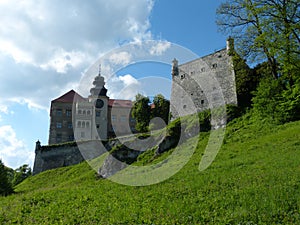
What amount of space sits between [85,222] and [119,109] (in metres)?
58.0

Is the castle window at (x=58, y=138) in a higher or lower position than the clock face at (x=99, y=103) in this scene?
lower

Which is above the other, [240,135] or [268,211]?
[240,135]

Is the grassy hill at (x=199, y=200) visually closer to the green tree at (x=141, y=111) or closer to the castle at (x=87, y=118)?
the green tree at (x=141, y=111)

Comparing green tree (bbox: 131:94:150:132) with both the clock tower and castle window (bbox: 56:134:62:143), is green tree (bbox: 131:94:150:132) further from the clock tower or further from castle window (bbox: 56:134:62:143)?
castle window (bbox: 56:134:62:143)

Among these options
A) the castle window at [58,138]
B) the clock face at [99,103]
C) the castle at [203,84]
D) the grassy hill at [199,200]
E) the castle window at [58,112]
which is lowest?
the grassy hill at [199,200]

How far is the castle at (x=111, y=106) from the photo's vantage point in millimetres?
41316

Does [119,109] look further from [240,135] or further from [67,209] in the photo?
[67,209]

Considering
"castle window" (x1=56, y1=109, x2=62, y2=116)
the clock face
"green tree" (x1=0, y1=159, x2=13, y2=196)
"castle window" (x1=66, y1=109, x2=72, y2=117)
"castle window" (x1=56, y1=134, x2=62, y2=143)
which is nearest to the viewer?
"green tree" (x1=0, y1=159, x2=13, y2=196)

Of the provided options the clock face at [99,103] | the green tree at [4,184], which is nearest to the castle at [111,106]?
the clock face at [99,103]

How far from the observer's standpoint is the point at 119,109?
68.2 meters

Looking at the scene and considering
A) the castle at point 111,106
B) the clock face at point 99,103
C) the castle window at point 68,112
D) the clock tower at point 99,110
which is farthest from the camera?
the clock face at point 99,103

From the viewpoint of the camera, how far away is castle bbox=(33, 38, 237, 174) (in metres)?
41.3

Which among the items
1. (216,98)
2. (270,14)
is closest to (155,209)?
(270,14)

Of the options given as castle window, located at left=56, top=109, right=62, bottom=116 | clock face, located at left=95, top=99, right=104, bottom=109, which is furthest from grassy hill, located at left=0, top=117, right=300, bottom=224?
castle window, located at left=56, top=109, right=62, bottom=116
